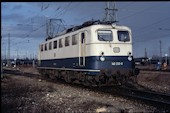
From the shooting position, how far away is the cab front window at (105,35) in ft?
62.3

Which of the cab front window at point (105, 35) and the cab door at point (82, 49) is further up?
the cab front window at point (105, 35)

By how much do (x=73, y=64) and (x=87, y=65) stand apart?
2442mm

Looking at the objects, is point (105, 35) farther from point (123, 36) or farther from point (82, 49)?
point (82, 49)

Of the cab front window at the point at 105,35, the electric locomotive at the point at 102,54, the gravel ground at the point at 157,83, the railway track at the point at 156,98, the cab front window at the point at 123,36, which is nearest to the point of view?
the railway track at the point at 156,98

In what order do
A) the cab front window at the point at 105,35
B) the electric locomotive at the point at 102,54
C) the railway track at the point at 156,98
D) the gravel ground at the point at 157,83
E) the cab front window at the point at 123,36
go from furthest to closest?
the gravel ground at the point at 157,83 < the cab front window at the point at 123,36 < the cab front window at the point at 105,35 < the electric locomotive at the point at 102,54 < the railway track at the point at 156,98

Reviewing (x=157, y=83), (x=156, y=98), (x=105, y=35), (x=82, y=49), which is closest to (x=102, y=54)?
(x=105, y=35)

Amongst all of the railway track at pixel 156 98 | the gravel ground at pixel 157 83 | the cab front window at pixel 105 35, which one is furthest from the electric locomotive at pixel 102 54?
the gravel ground at pixel 157 83

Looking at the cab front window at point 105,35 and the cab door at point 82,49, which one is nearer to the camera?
the cab front window at point 105,35

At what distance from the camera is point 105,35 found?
19.3 m

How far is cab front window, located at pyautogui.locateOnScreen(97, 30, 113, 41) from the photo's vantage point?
19.0 m

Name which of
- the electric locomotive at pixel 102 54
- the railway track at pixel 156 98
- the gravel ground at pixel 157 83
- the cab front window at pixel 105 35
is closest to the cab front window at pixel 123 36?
the electric locomotive at pixel 102 54

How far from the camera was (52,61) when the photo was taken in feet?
89.9

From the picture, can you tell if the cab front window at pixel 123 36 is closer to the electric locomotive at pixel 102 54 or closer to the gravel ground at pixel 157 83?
the electric locomotive at pixel 102 54

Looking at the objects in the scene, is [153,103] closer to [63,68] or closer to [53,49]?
[63,68]
